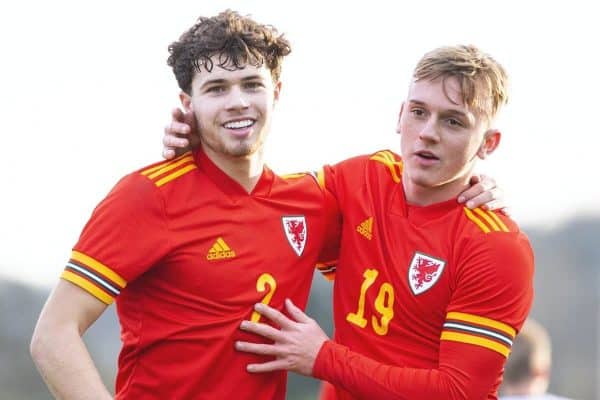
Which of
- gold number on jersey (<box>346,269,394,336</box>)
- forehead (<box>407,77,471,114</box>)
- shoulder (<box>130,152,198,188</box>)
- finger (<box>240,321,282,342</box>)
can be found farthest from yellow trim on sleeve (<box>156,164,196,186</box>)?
forehead (<box>407,77,471,114</box>)

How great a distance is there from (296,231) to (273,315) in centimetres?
40

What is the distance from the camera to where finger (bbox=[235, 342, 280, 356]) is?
459cm

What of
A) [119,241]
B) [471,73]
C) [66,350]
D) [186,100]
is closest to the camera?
[66,350]

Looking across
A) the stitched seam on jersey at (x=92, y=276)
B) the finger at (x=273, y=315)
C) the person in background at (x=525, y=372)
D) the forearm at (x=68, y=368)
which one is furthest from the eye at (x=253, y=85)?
the person in background at (x=525, y=372)

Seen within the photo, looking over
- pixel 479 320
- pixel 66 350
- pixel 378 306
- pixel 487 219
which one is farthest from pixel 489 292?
pixel 66 350

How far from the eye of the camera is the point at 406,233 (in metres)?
4.84

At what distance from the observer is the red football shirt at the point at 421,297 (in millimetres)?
4598

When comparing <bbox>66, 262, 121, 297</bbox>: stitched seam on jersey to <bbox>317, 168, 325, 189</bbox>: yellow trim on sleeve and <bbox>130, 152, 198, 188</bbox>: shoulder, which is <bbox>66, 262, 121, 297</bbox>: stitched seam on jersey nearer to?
<bbox>130, 152, 198, 188</bbox>: shoulder

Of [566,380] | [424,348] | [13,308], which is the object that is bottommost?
[566,380]

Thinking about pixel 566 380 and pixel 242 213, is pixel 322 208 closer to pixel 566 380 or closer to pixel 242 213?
pixel 242 213

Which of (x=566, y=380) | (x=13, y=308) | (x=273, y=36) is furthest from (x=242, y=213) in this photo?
(x=566, y=380)

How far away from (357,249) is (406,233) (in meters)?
0.22

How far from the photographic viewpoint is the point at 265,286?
15.3 feet

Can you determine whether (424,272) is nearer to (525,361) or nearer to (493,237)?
(493,237)
